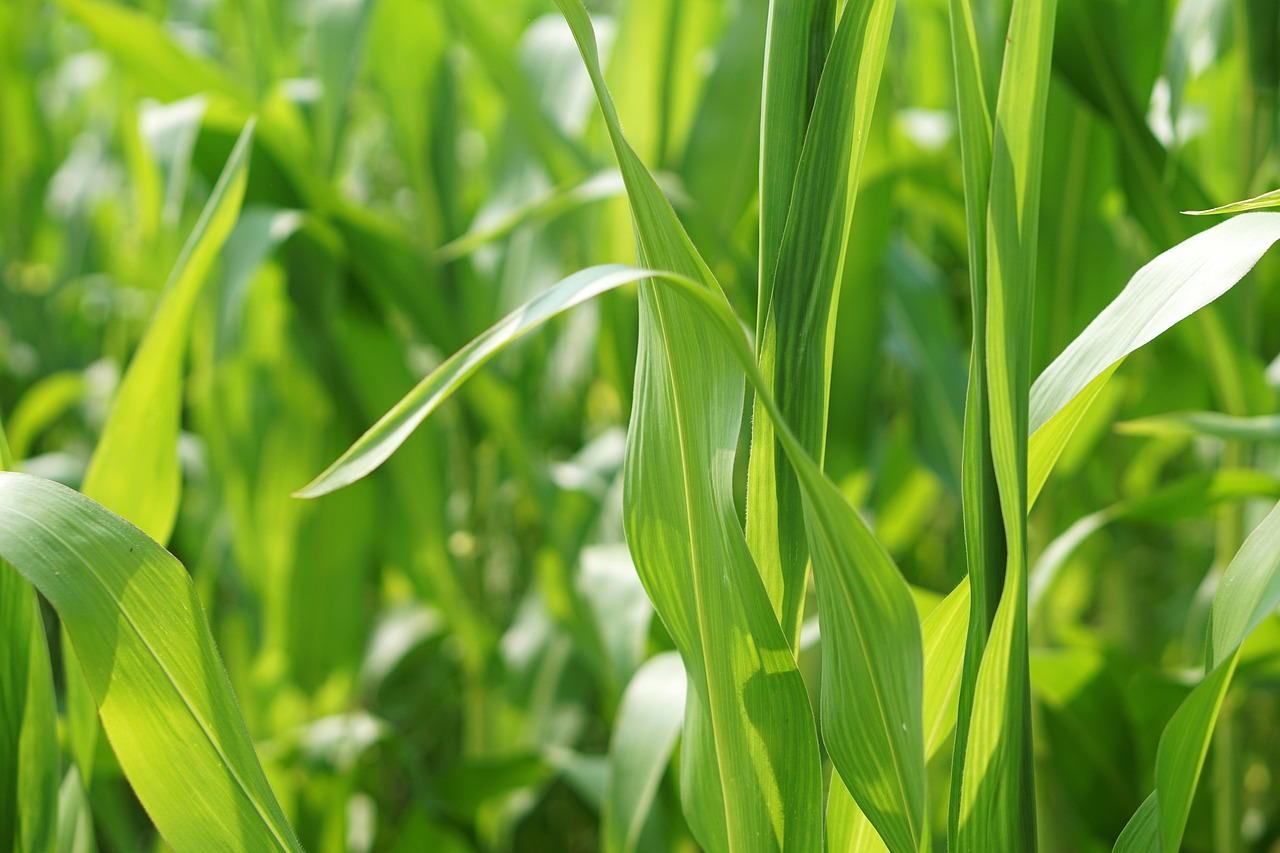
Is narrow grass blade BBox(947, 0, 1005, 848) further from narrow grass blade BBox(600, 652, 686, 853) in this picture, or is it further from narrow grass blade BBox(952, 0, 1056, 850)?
narrow grass blade BBox(600, 652, 686, 853)

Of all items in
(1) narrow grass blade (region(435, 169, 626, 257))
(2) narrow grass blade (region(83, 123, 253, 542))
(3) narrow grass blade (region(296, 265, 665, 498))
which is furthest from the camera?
(1) narrow grass blade (region(435, 169, 626, 257))

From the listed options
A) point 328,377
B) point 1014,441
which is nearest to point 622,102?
point 328,377

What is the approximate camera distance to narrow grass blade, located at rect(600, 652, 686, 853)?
1.69 feet

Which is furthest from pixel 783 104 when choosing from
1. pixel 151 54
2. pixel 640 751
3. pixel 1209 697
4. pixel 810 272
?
pixel 151 54

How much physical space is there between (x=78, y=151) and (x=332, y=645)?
0.73 m

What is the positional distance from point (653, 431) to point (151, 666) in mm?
154

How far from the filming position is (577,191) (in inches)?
23.9

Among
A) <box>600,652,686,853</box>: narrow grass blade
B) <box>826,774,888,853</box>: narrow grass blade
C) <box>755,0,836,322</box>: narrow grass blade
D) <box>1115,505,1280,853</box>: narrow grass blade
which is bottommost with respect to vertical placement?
<box>600,652,686,853</box>: narrow grass blade

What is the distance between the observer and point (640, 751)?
52 cm

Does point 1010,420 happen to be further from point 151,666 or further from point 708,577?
point 151,666

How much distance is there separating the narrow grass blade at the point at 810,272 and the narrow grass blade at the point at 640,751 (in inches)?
8.3

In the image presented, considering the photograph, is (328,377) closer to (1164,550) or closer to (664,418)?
(664,418)

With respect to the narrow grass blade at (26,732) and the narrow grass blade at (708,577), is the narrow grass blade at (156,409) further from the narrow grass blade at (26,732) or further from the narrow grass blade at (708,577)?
the narrow grass blade at (708,577)

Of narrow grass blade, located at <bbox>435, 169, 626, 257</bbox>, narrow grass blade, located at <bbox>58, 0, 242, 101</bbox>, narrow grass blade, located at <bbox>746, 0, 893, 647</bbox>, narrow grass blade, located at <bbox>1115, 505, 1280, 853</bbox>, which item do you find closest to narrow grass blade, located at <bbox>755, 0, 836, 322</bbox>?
narrow grass blade, located at <bbox>746, 0, 893, 647</bbox>
